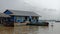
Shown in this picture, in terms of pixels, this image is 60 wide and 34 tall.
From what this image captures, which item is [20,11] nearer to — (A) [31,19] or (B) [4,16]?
(A) [31,19]

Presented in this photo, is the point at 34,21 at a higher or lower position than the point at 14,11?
lower

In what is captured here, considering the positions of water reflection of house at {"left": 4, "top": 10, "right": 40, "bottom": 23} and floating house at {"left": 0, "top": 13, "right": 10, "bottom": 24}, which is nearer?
floating house at {"left": 0, "top": 13, "right": 10, "bottom": 24}

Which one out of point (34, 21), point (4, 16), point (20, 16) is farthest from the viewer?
point (34, 21)

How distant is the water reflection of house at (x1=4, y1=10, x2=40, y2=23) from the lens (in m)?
7.57

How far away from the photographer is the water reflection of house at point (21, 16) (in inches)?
298

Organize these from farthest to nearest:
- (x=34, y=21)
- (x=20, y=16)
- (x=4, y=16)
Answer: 1. (x=34, y=21)
2. (x=20, y=16)
3. (x=4, y=16)

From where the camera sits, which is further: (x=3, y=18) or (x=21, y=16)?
(x=21, y=16)

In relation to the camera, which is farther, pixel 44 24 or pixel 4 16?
pixel 44 24

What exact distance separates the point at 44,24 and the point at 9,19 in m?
2.02

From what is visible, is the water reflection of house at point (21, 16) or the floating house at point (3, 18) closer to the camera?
the floating house at point (3, 18)

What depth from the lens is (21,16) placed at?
26.1ft

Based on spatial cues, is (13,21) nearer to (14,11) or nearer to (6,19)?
(6,19)

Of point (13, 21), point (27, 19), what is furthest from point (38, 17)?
point (13, 21)

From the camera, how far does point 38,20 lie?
874 centimetres
